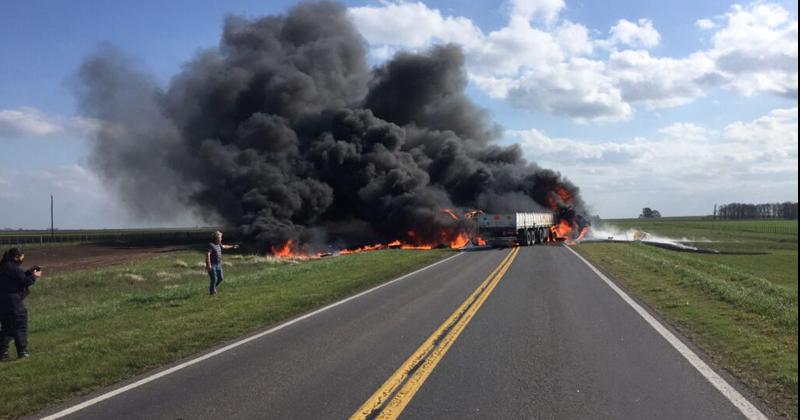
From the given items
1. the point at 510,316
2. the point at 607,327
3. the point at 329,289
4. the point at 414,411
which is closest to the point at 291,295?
the point at 329,289

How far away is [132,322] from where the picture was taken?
11688mm

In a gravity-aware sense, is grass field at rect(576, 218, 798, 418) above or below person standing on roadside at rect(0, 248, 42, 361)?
below

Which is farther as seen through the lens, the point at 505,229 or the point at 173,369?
the point at 505,229

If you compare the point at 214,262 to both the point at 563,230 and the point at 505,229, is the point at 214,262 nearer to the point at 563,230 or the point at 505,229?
the point at 505,229

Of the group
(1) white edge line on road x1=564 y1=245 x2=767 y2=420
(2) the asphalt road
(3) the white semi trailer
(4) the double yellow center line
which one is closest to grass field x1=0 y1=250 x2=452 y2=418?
(2) the asphalt road

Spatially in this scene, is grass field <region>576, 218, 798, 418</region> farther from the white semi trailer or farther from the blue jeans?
the white semi trailer

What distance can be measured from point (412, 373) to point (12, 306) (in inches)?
229

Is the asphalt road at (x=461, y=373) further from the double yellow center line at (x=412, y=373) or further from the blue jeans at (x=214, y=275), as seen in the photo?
the blue jeans at (x=214, y=275)

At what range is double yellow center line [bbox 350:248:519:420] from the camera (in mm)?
5531

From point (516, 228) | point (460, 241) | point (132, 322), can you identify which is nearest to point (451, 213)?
point (460, 241)

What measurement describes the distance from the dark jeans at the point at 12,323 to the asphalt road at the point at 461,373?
2.91m

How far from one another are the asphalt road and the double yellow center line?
0.33ft

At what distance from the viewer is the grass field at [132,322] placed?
7215 mm

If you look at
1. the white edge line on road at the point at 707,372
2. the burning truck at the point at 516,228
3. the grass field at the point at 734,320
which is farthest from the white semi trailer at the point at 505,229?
the white edge line on road at the point at 707,372
